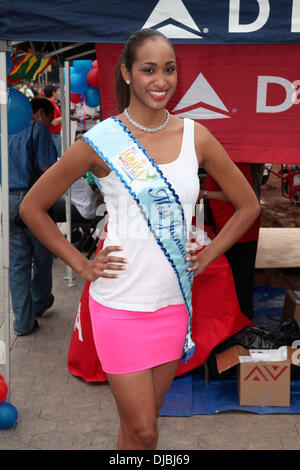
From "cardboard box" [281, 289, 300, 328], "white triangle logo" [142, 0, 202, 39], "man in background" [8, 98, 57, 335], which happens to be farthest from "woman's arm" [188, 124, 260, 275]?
"man in background" [8, 98, 57, 335]

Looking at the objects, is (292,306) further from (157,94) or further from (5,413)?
(157,94)

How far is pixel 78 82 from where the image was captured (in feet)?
29.1

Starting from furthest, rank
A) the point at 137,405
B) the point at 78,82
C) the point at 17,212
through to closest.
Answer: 1. the point at 78,82
2. the point at 17,212
3. the point at 137,405

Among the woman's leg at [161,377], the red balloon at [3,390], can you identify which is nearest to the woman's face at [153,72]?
the woman's leg at [161,377]

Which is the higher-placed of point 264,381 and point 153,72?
point 153,72

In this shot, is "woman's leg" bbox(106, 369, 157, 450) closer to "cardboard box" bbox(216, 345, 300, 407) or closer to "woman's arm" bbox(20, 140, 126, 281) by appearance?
"woman's arm" bbox(20, 140, 126, 281)

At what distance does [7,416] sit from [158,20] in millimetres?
2412

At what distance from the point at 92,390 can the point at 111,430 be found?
1.90 feet

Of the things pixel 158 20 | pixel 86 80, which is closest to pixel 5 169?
pixel 158 20

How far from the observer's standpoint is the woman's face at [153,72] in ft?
6.69

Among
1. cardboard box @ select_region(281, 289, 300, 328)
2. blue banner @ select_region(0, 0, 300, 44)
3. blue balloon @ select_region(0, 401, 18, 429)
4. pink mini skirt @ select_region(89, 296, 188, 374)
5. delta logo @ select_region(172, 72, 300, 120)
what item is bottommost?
blue balloon @ select_region(0, 401, 18, 429)

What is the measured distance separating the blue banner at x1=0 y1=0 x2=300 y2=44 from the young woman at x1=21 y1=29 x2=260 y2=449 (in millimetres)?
1155

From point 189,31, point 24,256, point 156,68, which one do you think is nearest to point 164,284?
point 156,68

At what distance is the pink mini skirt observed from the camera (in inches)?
81.0
